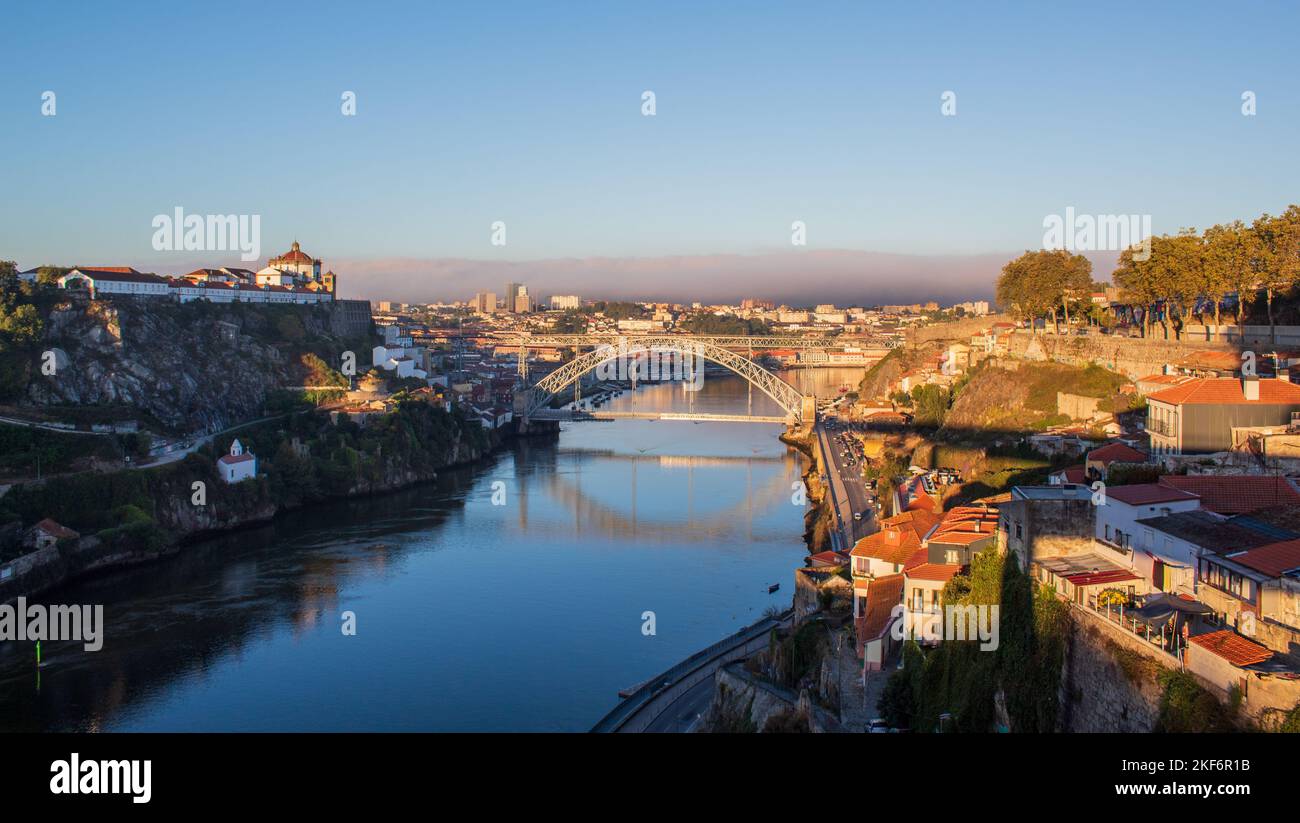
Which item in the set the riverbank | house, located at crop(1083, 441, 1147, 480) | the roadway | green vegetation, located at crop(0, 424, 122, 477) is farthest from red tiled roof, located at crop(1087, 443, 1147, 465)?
green vegetation, located at crop(0, 424, 122, 477)

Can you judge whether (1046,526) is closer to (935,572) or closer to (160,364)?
(935,572)

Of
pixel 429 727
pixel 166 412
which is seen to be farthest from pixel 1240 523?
pixel 166 412

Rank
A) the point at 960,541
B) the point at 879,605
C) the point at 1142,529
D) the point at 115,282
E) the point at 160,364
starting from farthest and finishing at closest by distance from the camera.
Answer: the point at 115,282 → the point at 160,364 → the point at 879,605 → the point at 960,541 → the point at 1142,529

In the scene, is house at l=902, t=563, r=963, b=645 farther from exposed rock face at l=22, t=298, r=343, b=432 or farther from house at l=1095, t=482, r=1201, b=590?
exposed rock face at l=22, t=298, r=343, b=432

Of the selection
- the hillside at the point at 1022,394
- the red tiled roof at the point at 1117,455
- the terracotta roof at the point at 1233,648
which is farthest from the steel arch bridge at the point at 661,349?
the terracotta roof at the point at 1233,648

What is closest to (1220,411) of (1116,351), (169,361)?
(1116,351)

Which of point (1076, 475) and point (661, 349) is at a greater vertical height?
point (661, 349)

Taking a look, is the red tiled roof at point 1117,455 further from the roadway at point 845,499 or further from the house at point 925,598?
the roadway at point 845,499
